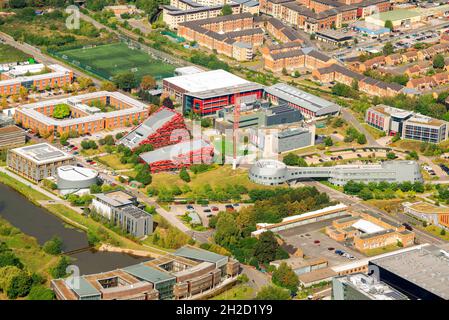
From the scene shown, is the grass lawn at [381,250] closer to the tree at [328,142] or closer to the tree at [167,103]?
the tree at [328,142]

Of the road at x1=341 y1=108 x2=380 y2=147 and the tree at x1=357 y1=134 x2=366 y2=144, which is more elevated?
the tree at x1=357 y1=134 x2=366 y2=144

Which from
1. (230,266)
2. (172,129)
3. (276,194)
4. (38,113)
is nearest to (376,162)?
(276,194)

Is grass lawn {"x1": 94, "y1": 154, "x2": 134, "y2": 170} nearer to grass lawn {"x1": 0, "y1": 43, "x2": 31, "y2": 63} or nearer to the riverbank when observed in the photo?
the riverbank

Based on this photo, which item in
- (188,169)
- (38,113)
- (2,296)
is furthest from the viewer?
(38,113)

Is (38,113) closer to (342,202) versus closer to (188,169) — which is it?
(188,169)

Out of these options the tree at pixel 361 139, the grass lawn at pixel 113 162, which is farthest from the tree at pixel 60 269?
the tree at pixel 361 139

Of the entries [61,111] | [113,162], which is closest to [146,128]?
[113,162]

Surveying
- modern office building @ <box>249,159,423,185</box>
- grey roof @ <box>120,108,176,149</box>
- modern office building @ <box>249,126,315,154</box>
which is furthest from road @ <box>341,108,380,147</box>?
grey roof @ <box>120,108,176,149</box>
